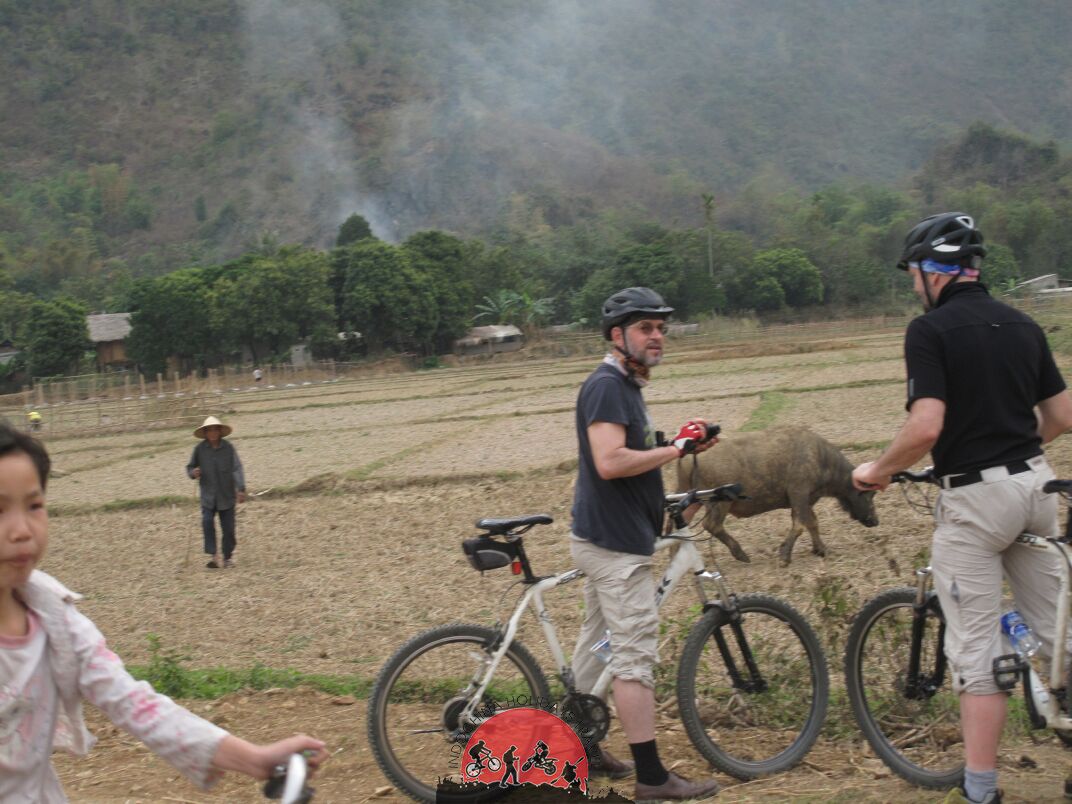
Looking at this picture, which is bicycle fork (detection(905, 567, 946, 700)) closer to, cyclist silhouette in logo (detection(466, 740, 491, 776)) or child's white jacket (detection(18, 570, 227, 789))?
cyclist silhouette in logo (detection(466, 740, 491, 776))

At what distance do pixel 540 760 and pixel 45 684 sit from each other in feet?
7.48

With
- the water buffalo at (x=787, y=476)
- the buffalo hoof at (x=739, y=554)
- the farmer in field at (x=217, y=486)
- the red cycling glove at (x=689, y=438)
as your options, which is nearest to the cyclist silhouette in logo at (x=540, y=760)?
the red cycling glove at (x=689, y=438)

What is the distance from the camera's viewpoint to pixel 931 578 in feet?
14.5

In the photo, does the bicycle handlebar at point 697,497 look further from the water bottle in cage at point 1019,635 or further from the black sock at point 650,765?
the water bottle in cage at point 1019,635

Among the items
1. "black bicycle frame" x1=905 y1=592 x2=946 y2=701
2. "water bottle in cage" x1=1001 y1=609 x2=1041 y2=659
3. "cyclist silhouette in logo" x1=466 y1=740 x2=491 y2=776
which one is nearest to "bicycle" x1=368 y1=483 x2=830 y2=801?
"cyclist silhouette in logo" x1=466 y1=740 x2=491 y2=776

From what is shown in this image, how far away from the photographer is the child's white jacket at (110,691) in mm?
2494

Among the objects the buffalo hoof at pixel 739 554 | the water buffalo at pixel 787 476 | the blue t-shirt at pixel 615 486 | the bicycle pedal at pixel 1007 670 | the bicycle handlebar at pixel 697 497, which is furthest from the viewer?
the water buffalo at pixel 787 476

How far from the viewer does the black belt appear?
3.91 meters

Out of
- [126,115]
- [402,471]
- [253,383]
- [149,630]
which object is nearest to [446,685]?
[149,630]

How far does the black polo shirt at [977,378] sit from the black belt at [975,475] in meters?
0.02

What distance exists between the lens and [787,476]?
984 cm

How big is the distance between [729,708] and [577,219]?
5978 inches

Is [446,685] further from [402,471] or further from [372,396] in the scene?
[372,396]

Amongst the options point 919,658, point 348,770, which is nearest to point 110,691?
point 348,770
